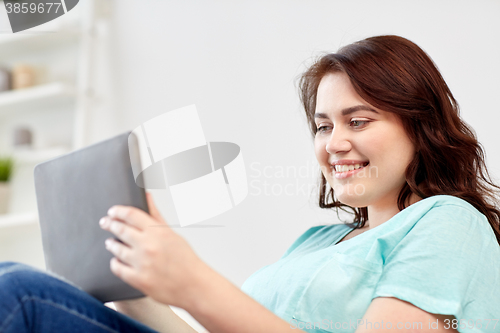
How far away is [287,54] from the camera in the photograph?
1728 mm

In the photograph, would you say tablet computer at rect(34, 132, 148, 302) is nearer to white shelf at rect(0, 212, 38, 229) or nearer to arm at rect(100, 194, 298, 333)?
arm at rect(100, 194, 298, 333)

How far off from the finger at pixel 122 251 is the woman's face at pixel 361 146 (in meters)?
0.57

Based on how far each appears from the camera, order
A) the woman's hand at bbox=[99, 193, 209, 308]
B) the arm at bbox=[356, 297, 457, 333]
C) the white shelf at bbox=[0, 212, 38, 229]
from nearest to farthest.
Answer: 1. the woman's hand at bbox=[99, 193, 209, 308]
2. the arm at bbox=[356, 297, 457, 333]
3. the white shelf at bbox=[0, 212, 38, 229]

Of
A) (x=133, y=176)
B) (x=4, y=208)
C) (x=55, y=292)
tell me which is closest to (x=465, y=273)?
(x=133, y=176)

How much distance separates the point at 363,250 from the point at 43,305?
0.54m

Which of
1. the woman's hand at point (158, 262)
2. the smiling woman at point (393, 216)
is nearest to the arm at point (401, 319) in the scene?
the smiling woman at point (393, 216)

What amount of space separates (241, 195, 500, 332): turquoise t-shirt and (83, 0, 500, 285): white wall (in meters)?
0.69

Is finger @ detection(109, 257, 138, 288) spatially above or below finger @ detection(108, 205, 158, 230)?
below

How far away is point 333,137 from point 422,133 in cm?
19

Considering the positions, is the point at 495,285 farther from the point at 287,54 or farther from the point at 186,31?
the point at 186,31

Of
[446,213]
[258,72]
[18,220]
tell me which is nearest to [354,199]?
[446,213]

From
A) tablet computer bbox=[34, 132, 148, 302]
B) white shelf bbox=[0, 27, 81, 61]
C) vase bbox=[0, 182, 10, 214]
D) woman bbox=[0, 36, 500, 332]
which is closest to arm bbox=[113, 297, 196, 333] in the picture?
woman bbox=[0, 36, 500, 332]

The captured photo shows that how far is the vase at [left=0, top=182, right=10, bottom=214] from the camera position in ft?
6.53

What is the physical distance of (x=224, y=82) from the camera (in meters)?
1.84
